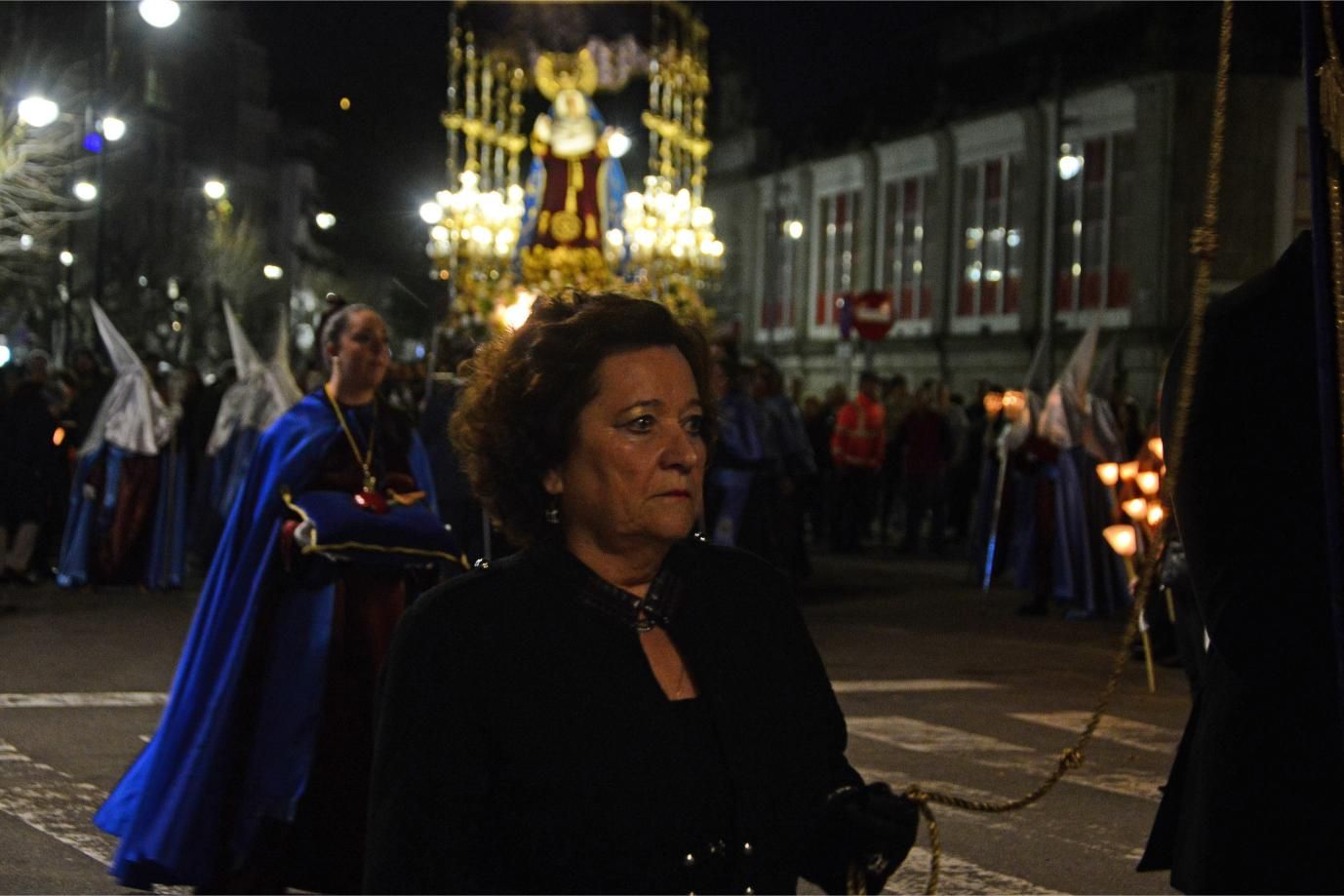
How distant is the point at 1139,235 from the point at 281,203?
6209cm

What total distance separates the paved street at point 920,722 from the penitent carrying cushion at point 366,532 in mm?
1267

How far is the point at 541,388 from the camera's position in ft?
10.0

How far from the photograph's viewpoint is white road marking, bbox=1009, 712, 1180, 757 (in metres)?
9.69

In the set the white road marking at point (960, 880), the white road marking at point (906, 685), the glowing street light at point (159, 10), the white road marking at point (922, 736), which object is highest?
the glowing street light at point (159, 10)

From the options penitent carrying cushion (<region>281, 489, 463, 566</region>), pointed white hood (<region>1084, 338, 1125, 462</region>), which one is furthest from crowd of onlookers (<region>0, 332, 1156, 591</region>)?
penitent carrying cushion (<region>281, 489, 463, 566</region>)

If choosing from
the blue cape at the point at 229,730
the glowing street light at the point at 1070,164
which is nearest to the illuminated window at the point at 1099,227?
the glowing street light at the point at 1070,164

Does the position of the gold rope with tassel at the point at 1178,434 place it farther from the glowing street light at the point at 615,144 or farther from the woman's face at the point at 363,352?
the glowing street light at the point at 615,144

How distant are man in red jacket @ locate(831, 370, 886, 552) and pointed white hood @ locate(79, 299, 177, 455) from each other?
8296 millimetres

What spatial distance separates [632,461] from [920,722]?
7.34 meters

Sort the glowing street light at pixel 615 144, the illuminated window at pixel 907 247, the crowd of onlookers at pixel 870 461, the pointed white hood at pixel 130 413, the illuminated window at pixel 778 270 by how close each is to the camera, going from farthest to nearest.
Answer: the illuminated window at pixel 778 270 → the illuminated window at pixel 907 247 → the glowing street light at pixel 615 144 → the crowd of onlookers at pixel 870 461 → the pointed white hood at pixel 130 413

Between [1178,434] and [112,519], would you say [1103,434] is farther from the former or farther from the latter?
[1178,434]

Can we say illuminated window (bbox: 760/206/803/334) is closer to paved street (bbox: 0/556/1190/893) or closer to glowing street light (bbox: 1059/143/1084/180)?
glowing street light (bbox: 1059/143/1084/180)

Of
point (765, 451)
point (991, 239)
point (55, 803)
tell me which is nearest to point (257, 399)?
point (765, 451)

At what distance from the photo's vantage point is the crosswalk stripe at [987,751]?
850 centimetres
